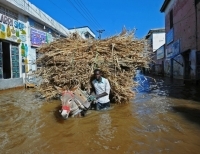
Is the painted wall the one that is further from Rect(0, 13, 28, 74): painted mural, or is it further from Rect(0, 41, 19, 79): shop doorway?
Rect(0, 41, 19, 79): shop doorway

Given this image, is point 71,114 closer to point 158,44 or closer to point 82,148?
point 82,148

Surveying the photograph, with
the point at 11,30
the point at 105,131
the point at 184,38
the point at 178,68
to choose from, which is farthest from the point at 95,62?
the point at 178,68

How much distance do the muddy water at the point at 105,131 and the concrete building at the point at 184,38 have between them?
417 inches

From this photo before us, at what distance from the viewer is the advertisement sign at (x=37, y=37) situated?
1834 cm

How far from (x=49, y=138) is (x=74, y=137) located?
0.55 m

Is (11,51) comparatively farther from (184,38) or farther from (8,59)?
(184,38)

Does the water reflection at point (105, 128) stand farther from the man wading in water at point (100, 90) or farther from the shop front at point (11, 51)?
the shop front at point (11, 51)

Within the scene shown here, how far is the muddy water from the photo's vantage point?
426cm

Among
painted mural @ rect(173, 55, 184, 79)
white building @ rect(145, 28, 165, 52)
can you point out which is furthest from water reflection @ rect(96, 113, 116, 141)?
white building @ rect(145, 28, 165, 52)

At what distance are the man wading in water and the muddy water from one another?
278mm

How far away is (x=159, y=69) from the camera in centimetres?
3388

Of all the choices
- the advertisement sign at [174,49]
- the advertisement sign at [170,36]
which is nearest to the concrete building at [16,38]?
the advertisement sign at [174,49]

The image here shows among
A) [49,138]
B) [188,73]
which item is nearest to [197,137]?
→ [49,138]

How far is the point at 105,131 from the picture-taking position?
211 inches
